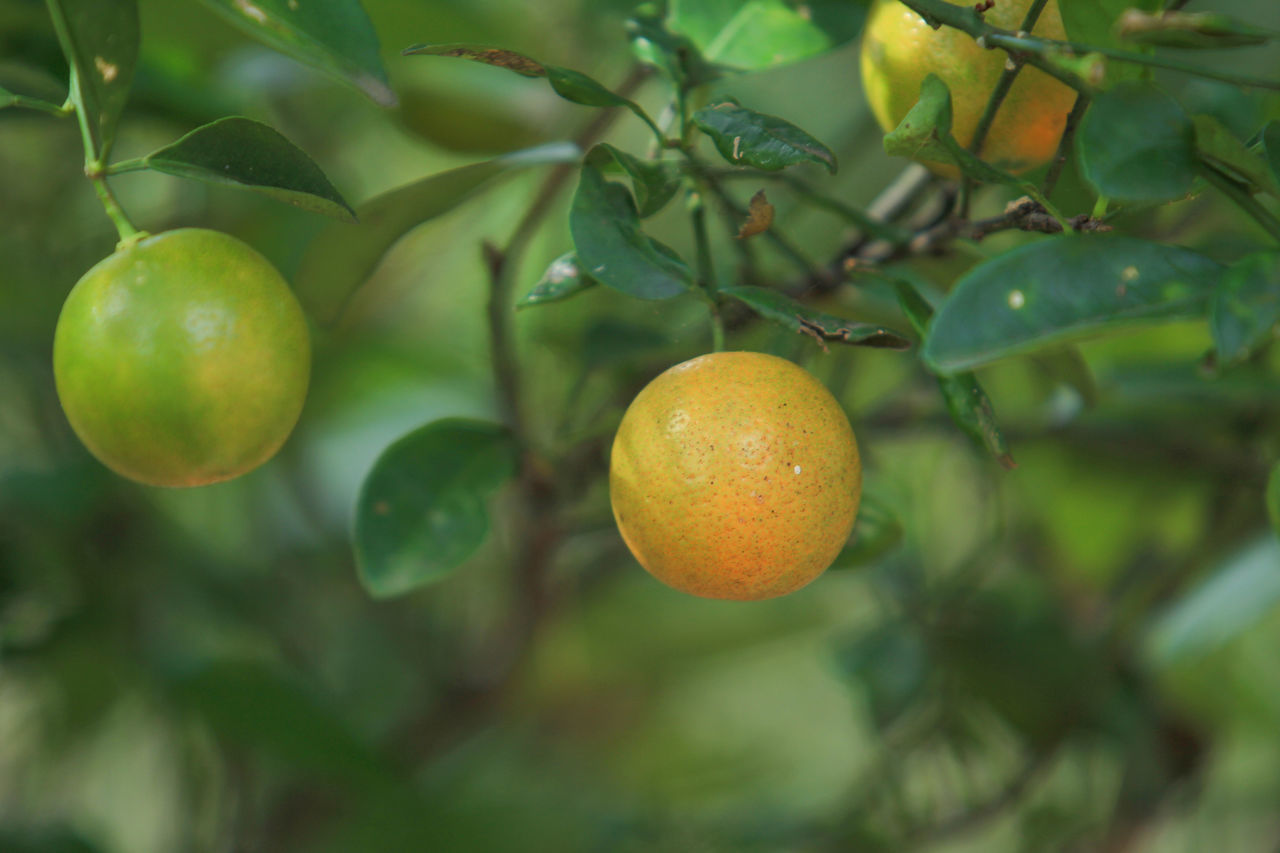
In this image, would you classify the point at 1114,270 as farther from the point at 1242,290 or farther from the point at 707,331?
the point at 707,331

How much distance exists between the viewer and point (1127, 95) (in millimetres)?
423

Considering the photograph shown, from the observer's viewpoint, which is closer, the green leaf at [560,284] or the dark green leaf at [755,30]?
the green leaf at [560,284]

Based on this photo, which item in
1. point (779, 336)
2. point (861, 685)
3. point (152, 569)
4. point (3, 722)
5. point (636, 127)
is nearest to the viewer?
point (779, 336)

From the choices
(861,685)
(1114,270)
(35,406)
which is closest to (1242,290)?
(1114,270)

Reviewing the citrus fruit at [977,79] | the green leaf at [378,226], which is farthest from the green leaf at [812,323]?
the green leaf at [378,226]

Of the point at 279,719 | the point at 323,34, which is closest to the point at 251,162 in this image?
the point at 323,34

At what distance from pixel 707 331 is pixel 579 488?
0.17 metres

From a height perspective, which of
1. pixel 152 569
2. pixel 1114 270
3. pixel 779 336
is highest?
pixel 1114 270

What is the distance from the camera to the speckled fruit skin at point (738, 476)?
48 cm

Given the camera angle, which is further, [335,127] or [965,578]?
[335,127]

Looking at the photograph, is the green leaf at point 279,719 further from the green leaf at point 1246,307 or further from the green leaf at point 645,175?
the green leaf at point 1246,307

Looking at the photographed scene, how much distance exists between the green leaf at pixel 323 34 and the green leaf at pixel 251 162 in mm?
49

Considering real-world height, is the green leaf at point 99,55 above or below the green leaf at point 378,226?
above

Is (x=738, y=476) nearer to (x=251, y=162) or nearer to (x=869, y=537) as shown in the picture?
(x=869, y=537)
